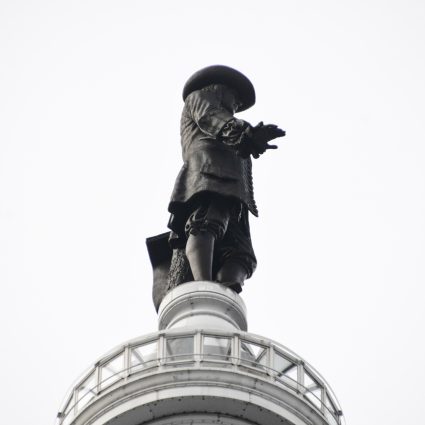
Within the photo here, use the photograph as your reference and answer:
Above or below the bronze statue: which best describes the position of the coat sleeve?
above

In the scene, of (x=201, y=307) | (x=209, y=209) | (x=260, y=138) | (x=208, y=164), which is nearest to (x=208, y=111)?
(x=208, y=164)

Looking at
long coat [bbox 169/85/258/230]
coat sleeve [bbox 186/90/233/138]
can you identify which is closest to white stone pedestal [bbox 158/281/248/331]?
long coat [bbox 169/85/258/230]

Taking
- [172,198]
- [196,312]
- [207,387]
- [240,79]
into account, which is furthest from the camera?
[240,79]

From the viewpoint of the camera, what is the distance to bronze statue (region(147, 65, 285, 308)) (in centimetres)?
2912

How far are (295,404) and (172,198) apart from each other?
633cm

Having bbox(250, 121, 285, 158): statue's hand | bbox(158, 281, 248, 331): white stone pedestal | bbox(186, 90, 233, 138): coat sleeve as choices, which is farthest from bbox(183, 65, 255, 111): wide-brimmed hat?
bbox(158, 281, 248, 331): white stone pedestal

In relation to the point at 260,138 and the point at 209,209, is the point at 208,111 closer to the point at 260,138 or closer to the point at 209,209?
the point at 209,209

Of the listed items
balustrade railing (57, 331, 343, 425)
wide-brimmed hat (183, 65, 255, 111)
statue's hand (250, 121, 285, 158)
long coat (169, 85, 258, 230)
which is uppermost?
wide-brimmed hat (183, 65, 255, 111)

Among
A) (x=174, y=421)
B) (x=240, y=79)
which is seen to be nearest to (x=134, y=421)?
(x=174, y=421)

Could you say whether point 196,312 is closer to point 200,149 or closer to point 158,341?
point 158,341

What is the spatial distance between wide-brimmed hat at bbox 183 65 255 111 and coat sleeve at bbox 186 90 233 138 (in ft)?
1.09

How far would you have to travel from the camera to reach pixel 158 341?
993 inches

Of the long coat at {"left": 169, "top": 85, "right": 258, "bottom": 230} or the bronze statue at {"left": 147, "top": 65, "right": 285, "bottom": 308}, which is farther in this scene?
the long coat at {"left": 169, "top": 85, "right": 258, "bottom": 230}

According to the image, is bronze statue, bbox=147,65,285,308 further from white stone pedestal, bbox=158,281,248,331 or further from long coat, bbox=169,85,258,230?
white stone pedestal, bbox=158,281,248,331
